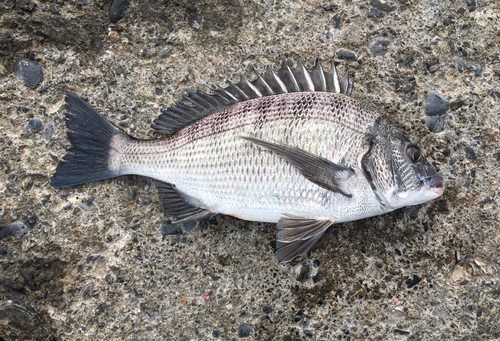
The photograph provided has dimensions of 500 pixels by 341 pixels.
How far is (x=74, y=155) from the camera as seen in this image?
91.9 inches

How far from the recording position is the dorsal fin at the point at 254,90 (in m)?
2.19

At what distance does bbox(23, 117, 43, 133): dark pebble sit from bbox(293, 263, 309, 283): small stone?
1882 millimetres

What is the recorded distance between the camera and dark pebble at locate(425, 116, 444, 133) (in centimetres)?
237

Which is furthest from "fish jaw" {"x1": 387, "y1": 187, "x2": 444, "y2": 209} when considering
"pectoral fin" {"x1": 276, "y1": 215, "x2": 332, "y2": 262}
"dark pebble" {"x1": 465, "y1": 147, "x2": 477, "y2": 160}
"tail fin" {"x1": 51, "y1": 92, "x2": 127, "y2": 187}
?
"tail fin" {"x1": 51, "y1": 92, "x2": 127, "y2": 187}

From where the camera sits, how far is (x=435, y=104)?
7.80ft

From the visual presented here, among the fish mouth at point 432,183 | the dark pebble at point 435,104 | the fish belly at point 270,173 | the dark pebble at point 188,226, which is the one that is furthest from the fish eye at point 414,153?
the dark pebble at point 188,226

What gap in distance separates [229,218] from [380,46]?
1492 mm

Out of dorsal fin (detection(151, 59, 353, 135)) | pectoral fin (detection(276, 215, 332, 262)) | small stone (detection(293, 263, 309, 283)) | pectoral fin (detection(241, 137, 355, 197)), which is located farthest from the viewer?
small stone (detection(293, 263, 309, 283))

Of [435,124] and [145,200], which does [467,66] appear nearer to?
[435,124]

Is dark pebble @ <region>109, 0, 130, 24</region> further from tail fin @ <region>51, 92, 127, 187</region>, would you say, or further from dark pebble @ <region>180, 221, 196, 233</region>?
dark pebble @ <region>180, 221, 196, 233</region>

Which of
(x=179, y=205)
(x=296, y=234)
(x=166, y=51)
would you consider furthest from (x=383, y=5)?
(x=179, y=205)

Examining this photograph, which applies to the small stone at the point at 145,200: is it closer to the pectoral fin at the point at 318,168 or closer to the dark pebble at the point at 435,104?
the pectoral fin at the point at 318,168

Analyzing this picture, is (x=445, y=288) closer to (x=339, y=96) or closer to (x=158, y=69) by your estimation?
(x=339, y=96)

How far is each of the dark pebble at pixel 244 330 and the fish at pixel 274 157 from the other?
0.50m
